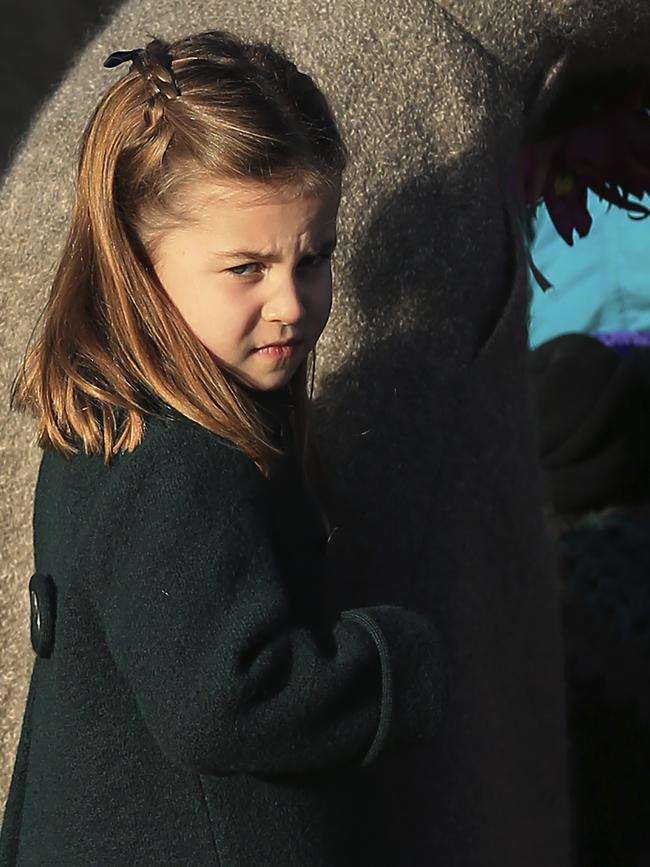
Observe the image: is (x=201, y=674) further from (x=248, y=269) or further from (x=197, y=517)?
(x=248, y=269)

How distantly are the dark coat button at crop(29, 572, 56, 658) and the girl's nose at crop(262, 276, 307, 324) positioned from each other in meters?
Result: 0.22

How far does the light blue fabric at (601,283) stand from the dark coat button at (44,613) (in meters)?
1.44

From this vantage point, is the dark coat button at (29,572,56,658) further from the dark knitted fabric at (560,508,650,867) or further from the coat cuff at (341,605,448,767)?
the dark knitted fabric at (560,508,650,867)

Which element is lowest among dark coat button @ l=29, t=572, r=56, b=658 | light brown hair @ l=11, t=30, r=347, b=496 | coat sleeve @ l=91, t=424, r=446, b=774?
dark coat button @ l=29, t=572, r=56, b=658

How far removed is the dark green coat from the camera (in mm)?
780

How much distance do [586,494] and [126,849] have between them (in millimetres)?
1262

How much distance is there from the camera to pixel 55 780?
89cm

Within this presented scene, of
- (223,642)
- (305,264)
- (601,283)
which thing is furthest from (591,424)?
(223,642)

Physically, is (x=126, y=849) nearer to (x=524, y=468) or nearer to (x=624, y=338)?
(x=524, y=468)

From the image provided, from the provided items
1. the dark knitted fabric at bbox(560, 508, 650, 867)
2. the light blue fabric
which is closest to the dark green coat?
the dark knitted fabric at bbox(560, 508, 650, 867)

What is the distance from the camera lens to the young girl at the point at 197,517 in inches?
30.9

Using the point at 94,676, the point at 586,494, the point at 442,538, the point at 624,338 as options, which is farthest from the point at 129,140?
the point at 624,338

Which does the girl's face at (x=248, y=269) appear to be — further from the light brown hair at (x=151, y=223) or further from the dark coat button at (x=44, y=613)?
the dark coat button at (x=44, y=613)

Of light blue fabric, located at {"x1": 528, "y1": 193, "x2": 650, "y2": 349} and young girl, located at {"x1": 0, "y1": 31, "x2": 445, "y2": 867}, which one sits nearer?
young girl, located at {"x1": 0, "y1": 31, "x2": 445, "y2": 867}
